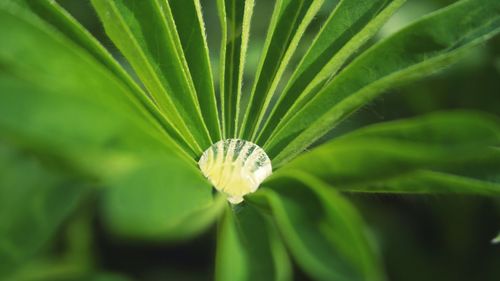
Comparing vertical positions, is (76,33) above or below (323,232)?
above

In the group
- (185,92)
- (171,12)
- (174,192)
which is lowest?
(174,192)

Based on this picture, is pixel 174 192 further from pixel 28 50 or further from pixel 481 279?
pixel 481 279

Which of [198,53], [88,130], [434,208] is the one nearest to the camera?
[88,130]

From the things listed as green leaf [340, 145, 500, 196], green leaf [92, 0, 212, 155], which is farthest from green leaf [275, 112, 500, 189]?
green leaf [92, 0, 212, 155]

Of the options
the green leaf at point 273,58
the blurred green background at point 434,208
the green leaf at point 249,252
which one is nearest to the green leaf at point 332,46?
the green leaf at point 273,58

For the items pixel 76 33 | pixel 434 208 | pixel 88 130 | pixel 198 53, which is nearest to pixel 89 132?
pixel 88 130

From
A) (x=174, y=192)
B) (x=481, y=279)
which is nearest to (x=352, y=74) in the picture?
(x=174, y=192)

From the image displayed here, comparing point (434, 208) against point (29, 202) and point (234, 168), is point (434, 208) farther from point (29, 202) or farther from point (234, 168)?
point (29, 202)
